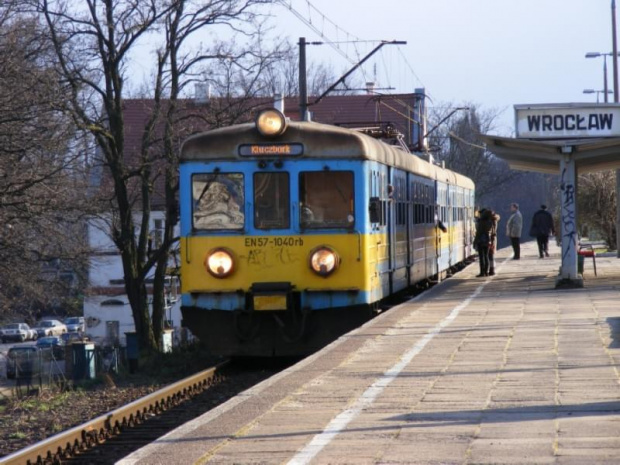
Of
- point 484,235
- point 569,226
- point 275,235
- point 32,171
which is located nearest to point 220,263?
point 275,235

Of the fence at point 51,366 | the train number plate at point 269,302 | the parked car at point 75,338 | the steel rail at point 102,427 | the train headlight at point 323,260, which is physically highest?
the train headlight at point 323,260

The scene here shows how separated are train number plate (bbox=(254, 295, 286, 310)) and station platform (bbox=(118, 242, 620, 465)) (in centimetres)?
108

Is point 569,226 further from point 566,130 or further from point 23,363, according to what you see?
point 23,363

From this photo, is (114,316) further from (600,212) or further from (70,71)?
(70,71)

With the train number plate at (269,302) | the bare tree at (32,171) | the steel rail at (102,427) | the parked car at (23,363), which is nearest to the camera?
the steel rail at (102,427)

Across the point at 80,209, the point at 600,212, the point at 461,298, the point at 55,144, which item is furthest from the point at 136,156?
the point at 600,212

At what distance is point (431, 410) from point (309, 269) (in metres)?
6.69

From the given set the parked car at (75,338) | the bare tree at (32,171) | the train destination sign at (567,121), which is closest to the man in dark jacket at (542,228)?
the parked car at (75,338)

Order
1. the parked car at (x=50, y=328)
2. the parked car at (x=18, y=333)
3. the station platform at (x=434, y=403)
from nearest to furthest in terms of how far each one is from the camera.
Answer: the station platform at (x=434, y=403), the parked car at (x=18, y=333), the parked car at (x=50, y=328)

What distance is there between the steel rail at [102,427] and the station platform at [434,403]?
1.78 metres

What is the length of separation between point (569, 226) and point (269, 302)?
7.86 metres

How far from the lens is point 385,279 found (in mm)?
16422

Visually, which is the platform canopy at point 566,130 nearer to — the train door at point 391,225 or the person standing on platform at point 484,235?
the train door at point 391,225

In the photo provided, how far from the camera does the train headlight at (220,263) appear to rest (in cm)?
1459
